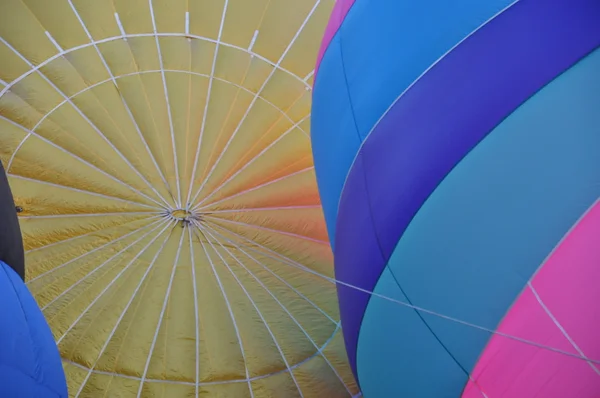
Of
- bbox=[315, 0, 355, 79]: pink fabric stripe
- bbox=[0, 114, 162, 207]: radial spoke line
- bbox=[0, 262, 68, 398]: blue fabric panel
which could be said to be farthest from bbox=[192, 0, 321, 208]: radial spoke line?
bbox=[0, 262, 68, 398]: blue fabric panel

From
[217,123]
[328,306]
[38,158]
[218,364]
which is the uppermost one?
[217,123]

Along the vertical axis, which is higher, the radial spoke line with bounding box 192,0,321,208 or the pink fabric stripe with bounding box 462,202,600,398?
the radial spoke line with bounding box 192,0,321,208

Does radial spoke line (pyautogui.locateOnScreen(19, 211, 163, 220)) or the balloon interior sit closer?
the balloon interior

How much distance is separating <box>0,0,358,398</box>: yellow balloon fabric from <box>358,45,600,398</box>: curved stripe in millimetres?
1429

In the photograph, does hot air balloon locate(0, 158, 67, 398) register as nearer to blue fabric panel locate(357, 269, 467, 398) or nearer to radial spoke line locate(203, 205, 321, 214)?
blue fabric panel locate(357, 269, 467, 398)

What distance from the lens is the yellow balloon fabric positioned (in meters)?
3.69

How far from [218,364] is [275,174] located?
1.00 meters

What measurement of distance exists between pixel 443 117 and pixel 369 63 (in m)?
0.40

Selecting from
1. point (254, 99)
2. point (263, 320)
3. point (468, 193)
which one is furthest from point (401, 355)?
point (254, 99)

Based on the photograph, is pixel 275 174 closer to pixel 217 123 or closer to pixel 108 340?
pixel 217 123

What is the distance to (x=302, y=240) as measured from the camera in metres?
3.88

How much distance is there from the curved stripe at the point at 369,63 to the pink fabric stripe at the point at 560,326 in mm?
734

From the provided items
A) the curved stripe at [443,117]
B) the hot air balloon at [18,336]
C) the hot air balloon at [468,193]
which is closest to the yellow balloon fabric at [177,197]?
the hot air balloon at [468,193]

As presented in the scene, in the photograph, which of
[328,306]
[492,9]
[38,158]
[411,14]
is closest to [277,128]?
[328,306]
